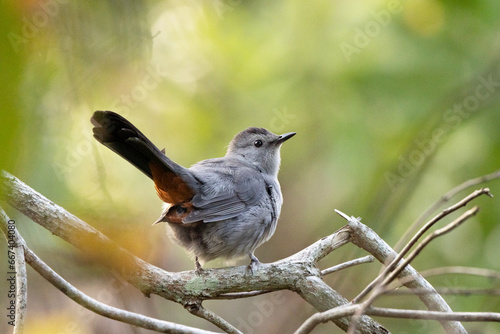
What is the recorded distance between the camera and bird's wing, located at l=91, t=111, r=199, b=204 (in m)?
3.00

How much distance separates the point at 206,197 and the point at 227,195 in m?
0.23

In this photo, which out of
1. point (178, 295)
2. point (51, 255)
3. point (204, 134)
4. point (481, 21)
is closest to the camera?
point (178, 295)

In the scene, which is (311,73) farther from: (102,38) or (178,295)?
(178,295)

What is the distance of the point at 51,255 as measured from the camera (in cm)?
346

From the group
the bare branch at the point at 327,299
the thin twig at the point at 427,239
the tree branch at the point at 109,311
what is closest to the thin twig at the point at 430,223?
the thin twig at the point at 427,239

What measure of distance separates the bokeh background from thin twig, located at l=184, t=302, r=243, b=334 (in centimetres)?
78

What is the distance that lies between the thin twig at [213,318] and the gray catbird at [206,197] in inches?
17.3

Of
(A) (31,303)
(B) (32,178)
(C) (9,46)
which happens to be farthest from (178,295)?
(C) (9,46)

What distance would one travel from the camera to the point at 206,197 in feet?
12.0

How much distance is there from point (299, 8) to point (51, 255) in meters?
3.41

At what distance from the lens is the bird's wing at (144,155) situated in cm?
300

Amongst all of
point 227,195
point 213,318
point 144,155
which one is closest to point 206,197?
point 227,195

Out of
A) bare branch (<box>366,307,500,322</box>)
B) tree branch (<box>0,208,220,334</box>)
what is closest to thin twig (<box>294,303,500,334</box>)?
bare branch (<box>366,307,500,322</box>)

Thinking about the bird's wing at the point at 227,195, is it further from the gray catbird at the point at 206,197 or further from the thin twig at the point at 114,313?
the thin twig at the point at 114,313
